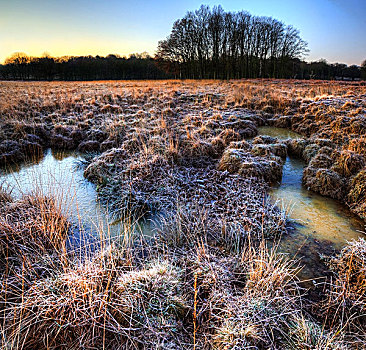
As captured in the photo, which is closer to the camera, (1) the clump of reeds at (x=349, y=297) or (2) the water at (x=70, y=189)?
(1) the clump of reeds at (x=349, y=297)

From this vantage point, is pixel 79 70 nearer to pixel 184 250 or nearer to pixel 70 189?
pixel 70 189

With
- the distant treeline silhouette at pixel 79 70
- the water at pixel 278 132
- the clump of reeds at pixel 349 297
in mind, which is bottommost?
the clump of reeds at pixel 349 297

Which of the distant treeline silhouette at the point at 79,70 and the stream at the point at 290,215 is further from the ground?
the distant treeline silhouette at the point at 79,70

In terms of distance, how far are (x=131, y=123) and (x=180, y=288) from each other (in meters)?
6.86

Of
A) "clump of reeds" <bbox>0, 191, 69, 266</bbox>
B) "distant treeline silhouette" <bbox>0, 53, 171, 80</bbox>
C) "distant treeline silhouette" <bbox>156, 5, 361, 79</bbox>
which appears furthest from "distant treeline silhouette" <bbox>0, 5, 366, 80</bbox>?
"clump of reeds" <bbox>0, 191, 69, 266</bbox>

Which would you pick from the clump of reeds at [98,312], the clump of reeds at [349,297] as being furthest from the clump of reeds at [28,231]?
the clump of reeds at [349,297]

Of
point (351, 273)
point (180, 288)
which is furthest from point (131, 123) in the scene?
point (351, 273)

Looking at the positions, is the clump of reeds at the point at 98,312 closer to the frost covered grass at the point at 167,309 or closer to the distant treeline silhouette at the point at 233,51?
the frost covered grass at the point at 167,309

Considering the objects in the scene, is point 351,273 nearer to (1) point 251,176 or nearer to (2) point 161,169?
(1) point 251,176

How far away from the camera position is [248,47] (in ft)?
126

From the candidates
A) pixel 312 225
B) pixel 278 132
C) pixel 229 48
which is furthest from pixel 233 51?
pixel 312 225

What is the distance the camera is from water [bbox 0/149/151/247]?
3548 mm

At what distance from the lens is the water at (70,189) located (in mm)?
3548

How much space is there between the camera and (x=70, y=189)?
4801mm
